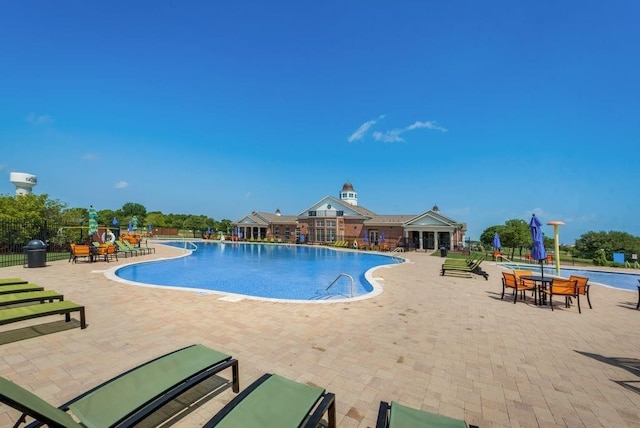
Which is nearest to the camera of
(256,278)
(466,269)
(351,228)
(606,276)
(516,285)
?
(516,285)

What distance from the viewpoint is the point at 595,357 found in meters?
5.21

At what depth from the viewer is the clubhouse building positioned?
115 feet

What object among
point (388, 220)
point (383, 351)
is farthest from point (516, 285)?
point (388, 220)

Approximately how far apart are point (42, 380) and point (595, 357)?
8.81 m

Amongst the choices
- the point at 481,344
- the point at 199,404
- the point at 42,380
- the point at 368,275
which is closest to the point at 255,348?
the point at 199,404

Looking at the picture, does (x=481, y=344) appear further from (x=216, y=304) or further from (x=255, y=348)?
(x=216, y=304)

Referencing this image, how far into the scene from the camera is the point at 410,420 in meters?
2.73

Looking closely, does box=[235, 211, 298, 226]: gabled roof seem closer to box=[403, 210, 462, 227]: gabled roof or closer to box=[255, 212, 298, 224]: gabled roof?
box=[255, 212, 298, 224]: gabled roof

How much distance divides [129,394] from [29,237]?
22906 mm

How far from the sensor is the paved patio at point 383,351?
12.3 ft

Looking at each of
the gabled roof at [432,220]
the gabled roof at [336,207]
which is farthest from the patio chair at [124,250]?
the gabled roof at [432,220]

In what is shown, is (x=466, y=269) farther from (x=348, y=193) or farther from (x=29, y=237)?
(x=348, y=193)

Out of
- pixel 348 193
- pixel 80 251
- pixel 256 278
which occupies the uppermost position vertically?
pixel 348 193

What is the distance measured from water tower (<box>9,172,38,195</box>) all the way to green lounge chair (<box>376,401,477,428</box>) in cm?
5717
